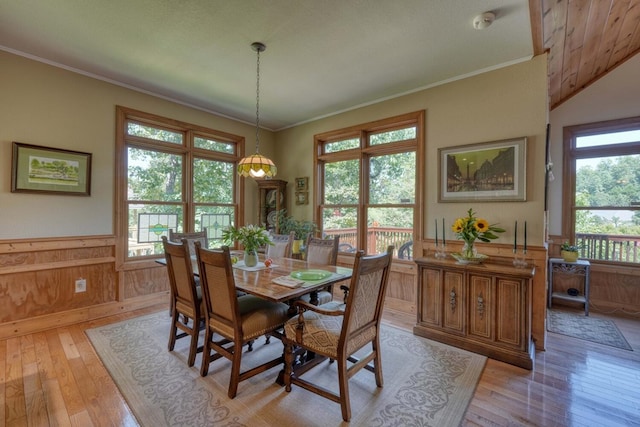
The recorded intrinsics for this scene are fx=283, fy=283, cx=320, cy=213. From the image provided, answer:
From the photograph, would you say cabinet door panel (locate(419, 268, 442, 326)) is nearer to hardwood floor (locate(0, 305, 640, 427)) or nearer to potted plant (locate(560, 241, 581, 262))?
hardwood floor (locate(0, 305, 640, 427))

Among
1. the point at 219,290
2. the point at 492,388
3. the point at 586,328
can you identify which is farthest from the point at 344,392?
the point at 586,328

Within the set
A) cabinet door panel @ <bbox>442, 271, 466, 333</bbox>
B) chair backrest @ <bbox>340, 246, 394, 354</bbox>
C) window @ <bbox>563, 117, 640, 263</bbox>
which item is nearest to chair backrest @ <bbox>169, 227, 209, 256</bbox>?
chair backrest @ <bbox>340, 246, 394, 354</bbox>

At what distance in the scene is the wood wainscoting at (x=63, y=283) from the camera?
9.45 feet

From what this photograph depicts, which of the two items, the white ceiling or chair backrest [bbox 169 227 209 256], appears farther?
chair backrest [bbox 169 227 209 256]

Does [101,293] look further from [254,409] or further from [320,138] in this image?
[320,138]

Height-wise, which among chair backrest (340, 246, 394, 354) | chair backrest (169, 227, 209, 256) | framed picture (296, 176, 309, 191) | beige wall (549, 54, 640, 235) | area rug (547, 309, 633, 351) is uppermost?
beige wall (549, 54, 640, 235)

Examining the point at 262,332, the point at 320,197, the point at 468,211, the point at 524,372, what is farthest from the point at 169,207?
the point at 524,372

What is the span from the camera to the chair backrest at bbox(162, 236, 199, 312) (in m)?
2.26

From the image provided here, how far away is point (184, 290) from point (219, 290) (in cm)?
63

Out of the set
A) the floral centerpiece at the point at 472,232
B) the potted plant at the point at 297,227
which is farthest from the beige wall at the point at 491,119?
the potted plant at the point at 297,227

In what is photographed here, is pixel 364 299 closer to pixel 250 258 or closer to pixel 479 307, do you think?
pixel 250 258

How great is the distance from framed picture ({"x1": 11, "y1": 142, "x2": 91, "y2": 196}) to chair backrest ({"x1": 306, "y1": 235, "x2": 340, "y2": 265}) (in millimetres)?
2691

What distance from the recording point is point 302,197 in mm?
4922

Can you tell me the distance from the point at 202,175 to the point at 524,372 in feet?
14.9
